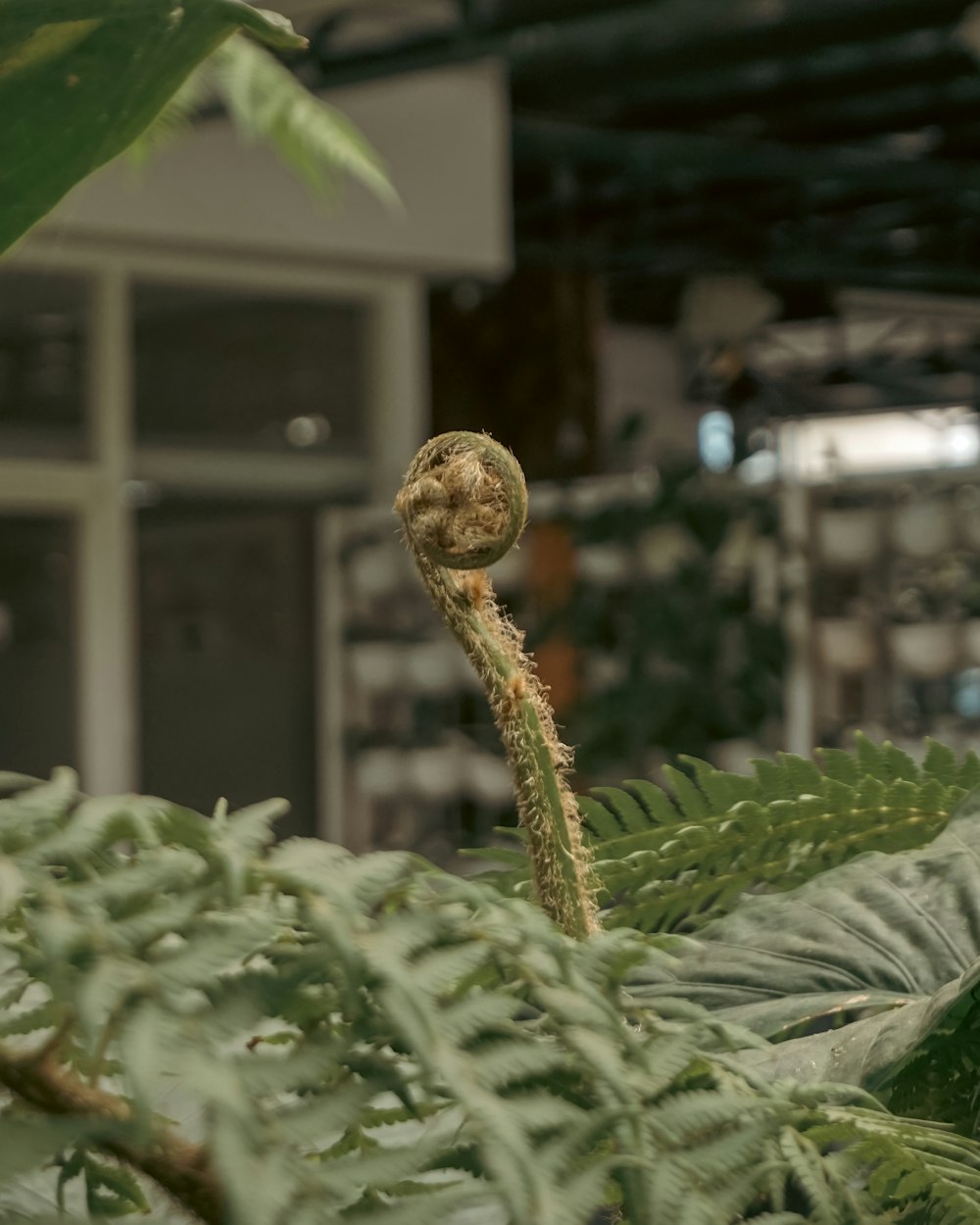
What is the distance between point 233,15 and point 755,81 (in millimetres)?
7117

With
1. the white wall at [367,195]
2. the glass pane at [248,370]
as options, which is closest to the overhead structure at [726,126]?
the white wall at [367,195]

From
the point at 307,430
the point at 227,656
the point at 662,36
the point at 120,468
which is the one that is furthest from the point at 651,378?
the point at 120,468

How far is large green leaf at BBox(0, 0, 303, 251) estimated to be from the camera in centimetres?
33

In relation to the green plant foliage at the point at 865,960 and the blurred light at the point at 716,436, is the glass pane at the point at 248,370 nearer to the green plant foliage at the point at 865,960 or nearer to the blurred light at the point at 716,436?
the blurred light at the point at 716,436

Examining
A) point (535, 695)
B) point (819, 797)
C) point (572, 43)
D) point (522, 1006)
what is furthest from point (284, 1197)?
point (572, 43)

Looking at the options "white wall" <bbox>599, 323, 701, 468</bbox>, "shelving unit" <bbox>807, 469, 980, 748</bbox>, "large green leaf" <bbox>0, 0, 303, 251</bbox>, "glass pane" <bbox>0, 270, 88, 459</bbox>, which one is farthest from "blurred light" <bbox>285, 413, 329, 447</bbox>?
"large green leaf" <bbox>0, 0, 303, 251</bbox>

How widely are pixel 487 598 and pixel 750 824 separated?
135mm

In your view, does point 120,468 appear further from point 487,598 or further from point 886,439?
point 886,439

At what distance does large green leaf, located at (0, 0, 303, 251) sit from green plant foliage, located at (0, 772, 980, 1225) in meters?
0.15

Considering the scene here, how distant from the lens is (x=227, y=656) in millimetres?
7027

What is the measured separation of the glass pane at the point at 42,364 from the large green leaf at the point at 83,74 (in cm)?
616

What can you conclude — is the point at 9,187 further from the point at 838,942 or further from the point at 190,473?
the point at 190,473

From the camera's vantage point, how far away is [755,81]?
704 cm

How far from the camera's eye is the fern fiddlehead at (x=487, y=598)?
1.11ft
